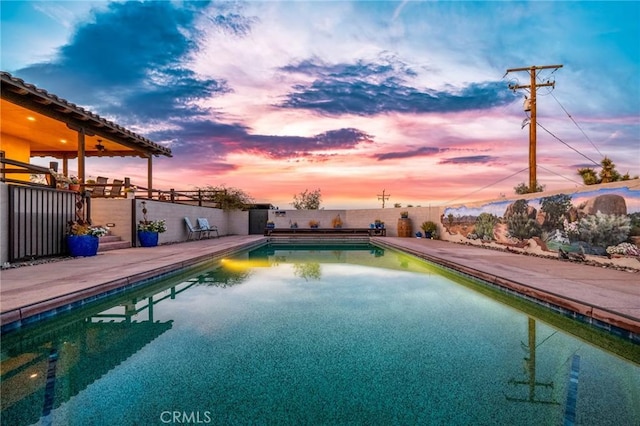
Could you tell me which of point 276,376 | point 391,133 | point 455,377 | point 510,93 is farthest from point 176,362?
point 510,93

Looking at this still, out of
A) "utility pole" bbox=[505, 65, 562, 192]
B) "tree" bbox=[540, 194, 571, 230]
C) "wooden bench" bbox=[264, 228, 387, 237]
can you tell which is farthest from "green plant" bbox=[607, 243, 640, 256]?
"wooden bench" bbox=[264, 228, 387, 237]

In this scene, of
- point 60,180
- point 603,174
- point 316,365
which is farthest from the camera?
point 603,174

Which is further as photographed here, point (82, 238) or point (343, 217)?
point (343, 217)

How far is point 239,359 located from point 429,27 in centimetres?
1022

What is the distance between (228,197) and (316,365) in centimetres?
1500

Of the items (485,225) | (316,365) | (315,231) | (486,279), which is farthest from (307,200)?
(316,365)

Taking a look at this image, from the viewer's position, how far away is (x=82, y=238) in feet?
22.7

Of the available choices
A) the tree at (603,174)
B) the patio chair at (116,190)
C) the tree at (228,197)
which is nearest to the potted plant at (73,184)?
the patio chair at (116,190)

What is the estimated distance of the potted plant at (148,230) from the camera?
374 inches

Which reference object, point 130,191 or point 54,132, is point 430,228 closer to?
point 130,191

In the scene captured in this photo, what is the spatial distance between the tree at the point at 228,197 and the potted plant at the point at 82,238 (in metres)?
8.60

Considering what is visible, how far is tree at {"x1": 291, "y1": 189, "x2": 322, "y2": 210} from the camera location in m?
19.9

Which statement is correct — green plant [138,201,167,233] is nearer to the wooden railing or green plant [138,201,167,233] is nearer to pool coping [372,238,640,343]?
the wooden railing

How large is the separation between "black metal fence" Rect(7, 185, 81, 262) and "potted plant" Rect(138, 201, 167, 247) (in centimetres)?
217
